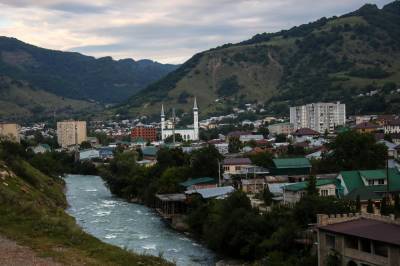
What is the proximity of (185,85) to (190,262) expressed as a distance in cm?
16170

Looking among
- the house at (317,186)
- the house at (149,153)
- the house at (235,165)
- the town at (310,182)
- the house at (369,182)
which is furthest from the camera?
the house at (149,153)

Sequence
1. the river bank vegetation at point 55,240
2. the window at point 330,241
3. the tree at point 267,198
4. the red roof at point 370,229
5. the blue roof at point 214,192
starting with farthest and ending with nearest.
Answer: the blue roof at point 214,192 < the tree at point 267,198 < the window at point 330,241 < the red roof at point 370,229 < the river bank vegetation at point 55,240

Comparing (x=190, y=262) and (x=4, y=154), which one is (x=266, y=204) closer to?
(x=190, y=262)

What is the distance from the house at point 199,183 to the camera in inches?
2089

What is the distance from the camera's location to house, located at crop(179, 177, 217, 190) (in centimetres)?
5306

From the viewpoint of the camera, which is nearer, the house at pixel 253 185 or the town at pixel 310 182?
Answer: the town at pixel 310 182

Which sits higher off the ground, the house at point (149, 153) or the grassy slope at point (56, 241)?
the grassy slope at point (56, 241)

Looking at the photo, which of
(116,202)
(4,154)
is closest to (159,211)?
(116,202)

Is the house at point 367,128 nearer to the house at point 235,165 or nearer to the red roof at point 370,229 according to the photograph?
the house at point 235,165

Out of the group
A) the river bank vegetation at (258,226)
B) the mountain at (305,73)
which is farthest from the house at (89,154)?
the river bank vegetation at (258,226)

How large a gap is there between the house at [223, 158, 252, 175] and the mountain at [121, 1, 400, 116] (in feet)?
248

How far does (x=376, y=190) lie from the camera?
1624 inches

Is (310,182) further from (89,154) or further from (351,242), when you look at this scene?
(89,154)

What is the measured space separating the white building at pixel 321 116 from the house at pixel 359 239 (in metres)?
93.0
